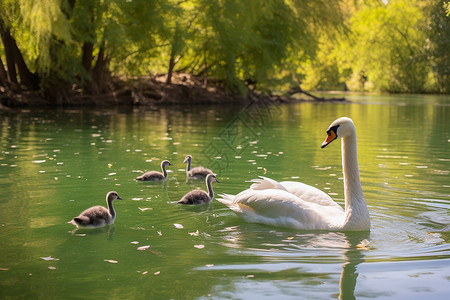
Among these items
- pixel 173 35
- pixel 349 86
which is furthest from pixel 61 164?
pixel 349 86

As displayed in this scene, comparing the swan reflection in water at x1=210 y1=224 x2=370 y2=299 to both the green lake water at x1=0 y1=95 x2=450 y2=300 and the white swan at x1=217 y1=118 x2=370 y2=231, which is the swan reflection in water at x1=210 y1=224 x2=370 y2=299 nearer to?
the green lake water at x1=0 y1=95 x2=450 y2=300

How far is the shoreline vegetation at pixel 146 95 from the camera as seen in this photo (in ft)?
94.0

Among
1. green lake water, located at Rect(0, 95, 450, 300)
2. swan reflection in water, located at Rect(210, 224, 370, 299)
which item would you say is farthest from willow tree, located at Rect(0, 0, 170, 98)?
swan reflection in water, located at Rect(210, 224, 370, 299)

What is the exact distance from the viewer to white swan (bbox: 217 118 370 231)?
666 centimetres

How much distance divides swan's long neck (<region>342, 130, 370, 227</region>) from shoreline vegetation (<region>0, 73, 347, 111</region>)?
22.2 metres

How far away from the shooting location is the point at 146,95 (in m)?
34.1

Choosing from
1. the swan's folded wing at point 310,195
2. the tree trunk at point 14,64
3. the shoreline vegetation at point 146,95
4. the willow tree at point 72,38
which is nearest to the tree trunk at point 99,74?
the willow tree at point 72,38

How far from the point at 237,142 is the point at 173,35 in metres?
15.1

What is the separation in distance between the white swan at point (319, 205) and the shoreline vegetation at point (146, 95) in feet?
71.2

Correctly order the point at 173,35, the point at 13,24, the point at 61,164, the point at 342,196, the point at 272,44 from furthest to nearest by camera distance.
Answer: the point at 272,44 < the point at 173,35 < the point at 13,24 < the point at 61,164 < the point at 342,196

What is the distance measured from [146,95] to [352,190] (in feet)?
92.5

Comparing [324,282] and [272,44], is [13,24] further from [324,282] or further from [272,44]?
[324,282]

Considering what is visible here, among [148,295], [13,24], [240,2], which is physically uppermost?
[240,2]

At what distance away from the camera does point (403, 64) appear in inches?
2277
